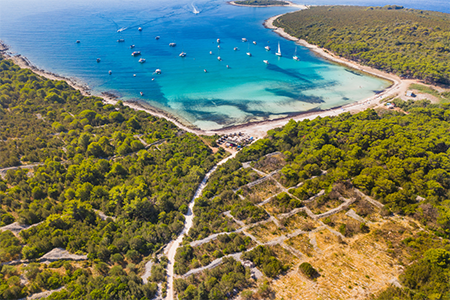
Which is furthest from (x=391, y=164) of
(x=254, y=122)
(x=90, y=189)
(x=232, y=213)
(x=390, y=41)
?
(x=390, y=41)

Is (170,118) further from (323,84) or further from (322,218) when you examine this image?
(323,84)

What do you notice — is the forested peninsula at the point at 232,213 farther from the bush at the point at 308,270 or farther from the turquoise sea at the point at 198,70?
the turquoise sea at the point at 198,70

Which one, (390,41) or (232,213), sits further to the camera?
(390,41)

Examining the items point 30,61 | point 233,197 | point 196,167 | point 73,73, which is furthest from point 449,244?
point 30,61

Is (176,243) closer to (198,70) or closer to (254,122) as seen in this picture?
(254,122)

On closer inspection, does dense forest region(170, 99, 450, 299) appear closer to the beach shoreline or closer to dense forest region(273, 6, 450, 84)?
the beach shoreline

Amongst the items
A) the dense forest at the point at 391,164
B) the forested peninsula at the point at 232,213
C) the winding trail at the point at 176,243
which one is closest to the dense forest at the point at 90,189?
the forested peninsula at the point at 232,213
